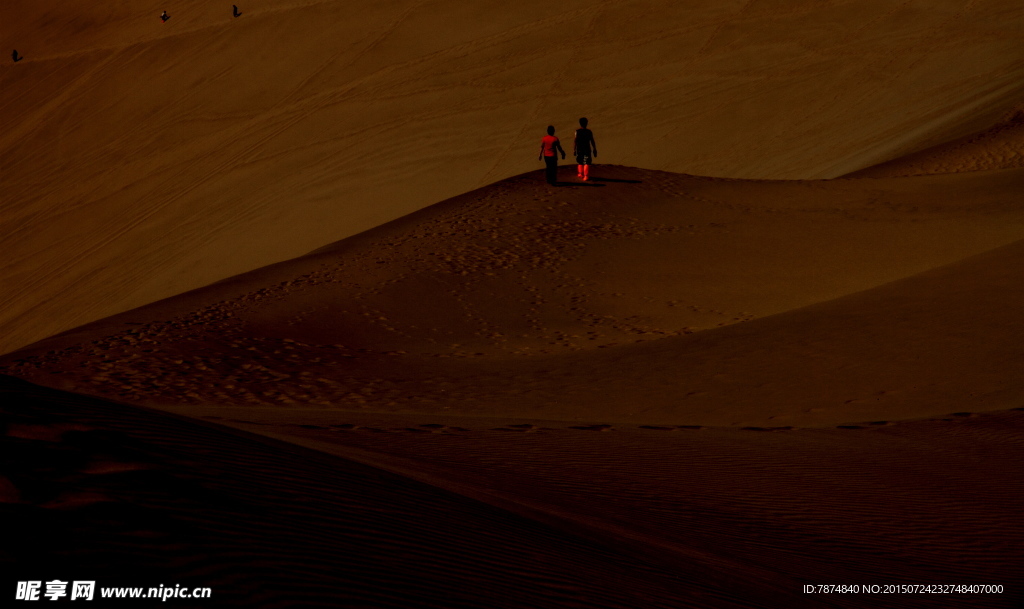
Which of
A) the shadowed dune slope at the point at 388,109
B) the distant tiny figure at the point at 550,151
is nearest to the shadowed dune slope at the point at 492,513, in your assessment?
the distant tiny figure at the point at 550,151

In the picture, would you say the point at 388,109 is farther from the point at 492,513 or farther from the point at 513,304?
the point at 492,513

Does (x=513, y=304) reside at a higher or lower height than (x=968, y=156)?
lower

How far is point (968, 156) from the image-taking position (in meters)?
27.9

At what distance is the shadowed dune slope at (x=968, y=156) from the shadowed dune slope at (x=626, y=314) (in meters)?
2.53

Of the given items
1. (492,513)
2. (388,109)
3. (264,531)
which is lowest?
(264,531)

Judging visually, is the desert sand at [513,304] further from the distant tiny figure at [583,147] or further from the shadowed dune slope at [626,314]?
the distant tiny figure at [583,147]

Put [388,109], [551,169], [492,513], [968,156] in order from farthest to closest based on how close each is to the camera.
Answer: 1. [388,109]
2. [968,156]
3. [551,169]
4. [492,513]

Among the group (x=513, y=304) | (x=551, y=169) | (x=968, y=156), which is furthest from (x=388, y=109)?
(x=513, y=304)

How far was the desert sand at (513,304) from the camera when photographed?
5.10 meters

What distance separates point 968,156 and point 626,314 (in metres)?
14.0

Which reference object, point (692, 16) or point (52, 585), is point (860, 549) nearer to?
point (52, 585)

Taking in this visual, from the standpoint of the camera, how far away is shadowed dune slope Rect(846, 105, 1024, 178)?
27188mm

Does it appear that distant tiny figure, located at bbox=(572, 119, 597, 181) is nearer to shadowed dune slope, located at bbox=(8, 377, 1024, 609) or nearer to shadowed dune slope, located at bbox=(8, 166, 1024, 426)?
shadowed dune slope, located at bbox=(8, 166, 1024, 426)

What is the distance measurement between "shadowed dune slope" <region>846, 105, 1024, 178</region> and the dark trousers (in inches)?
318
